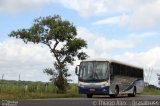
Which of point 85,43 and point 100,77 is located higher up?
point 85,43

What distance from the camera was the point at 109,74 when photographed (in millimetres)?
42125

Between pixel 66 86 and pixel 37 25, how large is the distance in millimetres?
6684

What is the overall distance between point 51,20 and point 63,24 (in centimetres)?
126

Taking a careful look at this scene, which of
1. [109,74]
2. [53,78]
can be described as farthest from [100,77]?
[53,78]

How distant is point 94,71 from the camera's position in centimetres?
4194

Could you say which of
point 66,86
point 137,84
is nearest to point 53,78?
point 66,86

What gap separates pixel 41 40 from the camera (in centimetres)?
5200

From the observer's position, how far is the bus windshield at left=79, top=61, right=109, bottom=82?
4184 cm

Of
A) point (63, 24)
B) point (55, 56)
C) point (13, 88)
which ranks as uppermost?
point (63, 24)

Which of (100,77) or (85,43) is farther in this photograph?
(85,43)

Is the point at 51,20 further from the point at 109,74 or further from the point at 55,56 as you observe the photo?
the point at 109,74

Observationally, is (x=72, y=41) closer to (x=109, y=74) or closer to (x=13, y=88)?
(x=13, y=88)

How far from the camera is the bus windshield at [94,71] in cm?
4184

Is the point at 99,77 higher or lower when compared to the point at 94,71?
lower
